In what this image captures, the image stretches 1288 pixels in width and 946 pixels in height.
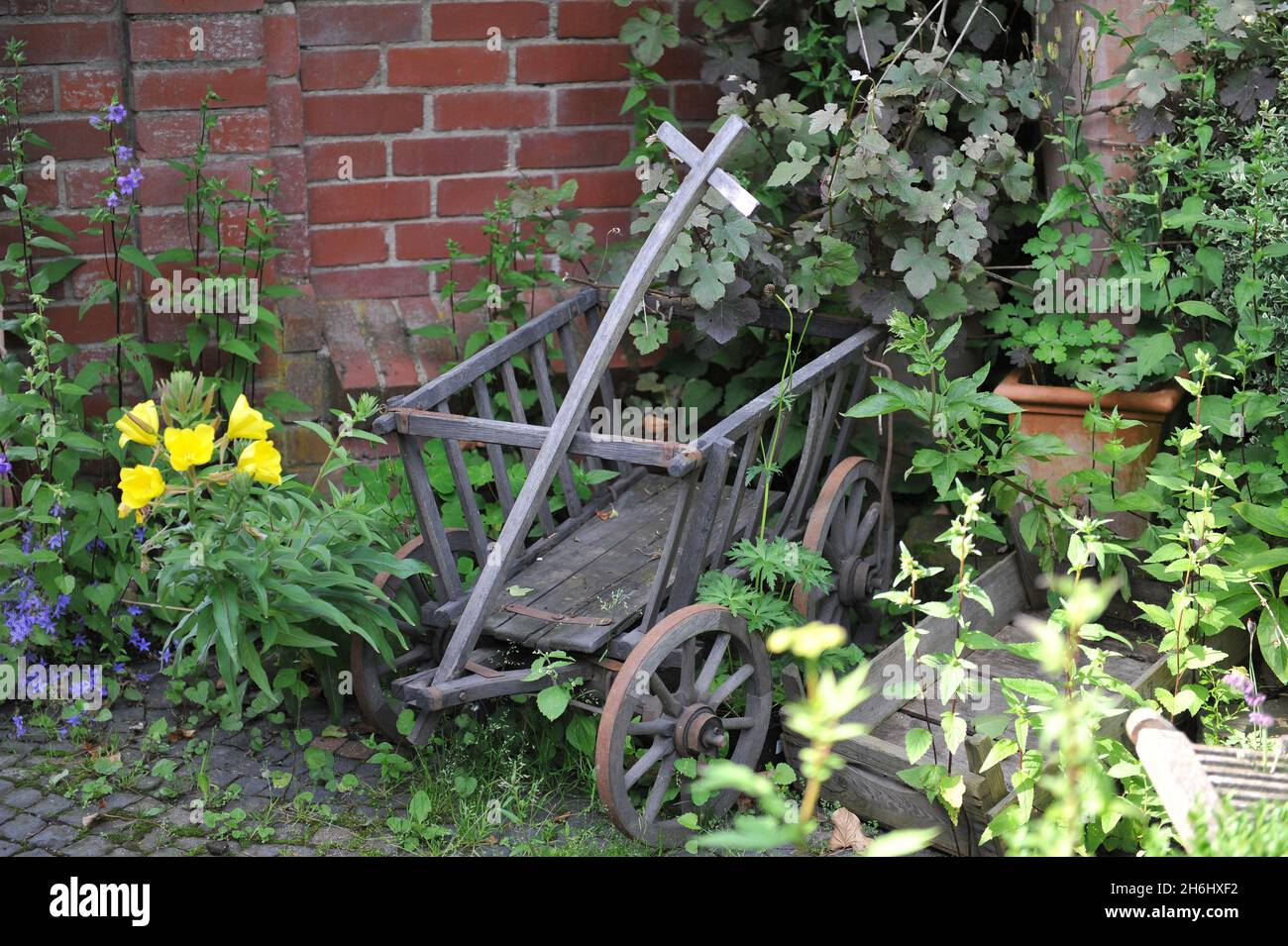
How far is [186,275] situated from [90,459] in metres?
0.62

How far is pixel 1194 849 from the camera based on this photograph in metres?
1.68

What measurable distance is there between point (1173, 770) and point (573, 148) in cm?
307

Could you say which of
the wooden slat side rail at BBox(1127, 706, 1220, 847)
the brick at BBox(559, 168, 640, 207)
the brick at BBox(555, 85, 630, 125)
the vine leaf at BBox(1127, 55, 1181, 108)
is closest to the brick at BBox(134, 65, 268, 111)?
the brick at BBox(555, 85, 630, 125)

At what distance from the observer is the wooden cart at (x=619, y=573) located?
9.75 ft

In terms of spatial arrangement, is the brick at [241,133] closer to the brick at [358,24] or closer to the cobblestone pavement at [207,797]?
the brick at [358,24]

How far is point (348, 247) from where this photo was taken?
13.7ft

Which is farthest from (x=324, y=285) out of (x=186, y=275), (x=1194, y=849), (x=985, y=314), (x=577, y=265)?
(x=1194, y=849)

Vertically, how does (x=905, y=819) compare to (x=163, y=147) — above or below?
below

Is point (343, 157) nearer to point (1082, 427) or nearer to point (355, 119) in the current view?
point (355, 119)

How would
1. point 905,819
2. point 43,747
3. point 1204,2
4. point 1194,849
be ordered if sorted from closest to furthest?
point 1194,849
point 905,819
point 43,747
point 1204,2

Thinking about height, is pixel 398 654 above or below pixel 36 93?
below

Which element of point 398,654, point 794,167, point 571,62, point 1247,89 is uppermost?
point 571,62

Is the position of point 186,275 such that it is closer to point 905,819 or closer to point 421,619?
point 421,619

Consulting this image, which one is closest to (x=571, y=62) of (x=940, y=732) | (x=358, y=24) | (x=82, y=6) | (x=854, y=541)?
(x=358, y=24)
